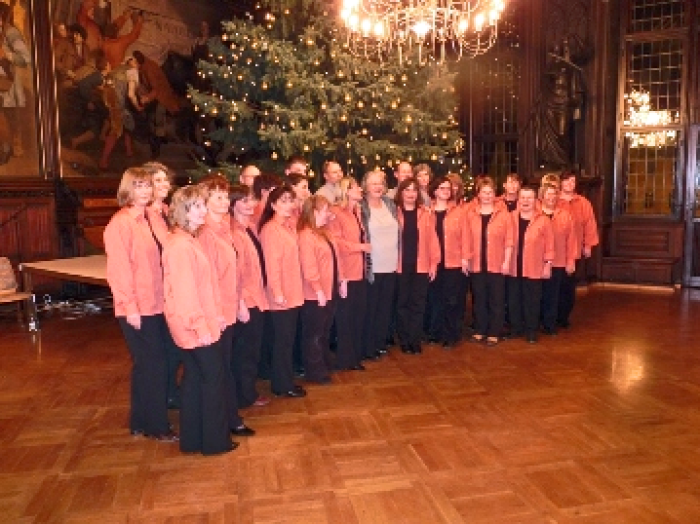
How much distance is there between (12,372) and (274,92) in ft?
12.5

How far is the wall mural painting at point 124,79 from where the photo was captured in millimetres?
7969

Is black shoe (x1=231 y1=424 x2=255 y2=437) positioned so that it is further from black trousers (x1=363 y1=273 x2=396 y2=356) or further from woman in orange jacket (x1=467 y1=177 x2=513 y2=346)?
woman in orange jacket (x1=467 y1=177 x2=513 y2=346)

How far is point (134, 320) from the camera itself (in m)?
3.53

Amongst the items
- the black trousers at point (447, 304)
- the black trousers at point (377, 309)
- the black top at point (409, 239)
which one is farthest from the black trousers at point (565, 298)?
the black trousers at point (377, 309)

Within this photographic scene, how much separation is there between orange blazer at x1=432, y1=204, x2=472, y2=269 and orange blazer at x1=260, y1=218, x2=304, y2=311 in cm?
175

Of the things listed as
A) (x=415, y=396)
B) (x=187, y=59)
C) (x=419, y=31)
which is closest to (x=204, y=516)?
(x=415, y=396)

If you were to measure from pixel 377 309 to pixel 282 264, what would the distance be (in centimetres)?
137

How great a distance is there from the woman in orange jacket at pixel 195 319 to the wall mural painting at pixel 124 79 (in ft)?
18.4

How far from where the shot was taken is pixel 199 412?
346 cm

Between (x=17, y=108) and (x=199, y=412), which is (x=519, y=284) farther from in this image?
(x=17, y=108)

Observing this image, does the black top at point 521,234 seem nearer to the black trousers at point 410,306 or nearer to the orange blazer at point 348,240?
the black trousers at point 410,306

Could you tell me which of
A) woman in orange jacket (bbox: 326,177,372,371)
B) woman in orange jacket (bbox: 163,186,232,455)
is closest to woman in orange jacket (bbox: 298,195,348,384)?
woman in orange jacket (bbox: 326,177,372,371)

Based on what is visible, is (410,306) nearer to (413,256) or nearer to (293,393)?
(413,256)

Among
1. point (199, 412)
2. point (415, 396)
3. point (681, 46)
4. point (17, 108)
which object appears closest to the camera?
point (199, 412)
